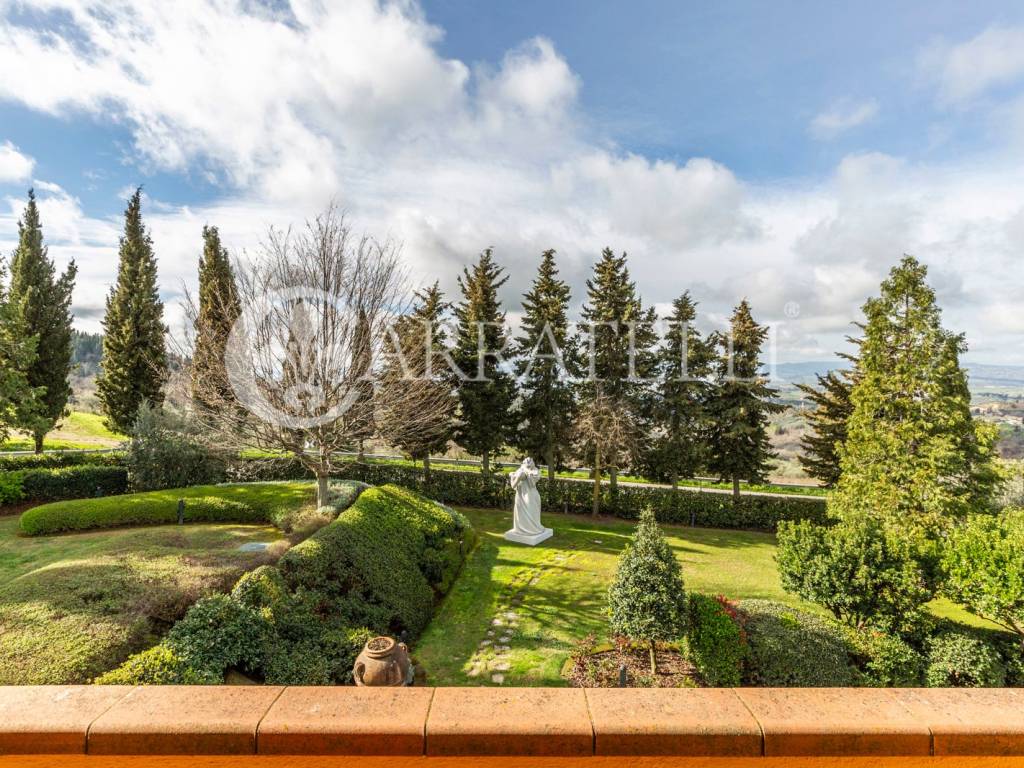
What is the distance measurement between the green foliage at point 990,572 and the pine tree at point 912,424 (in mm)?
4515

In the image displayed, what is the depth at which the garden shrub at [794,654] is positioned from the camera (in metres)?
6.77

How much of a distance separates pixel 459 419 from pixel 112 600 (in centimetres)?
1400

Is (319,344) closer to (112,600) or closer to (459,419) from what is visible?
(112,600)

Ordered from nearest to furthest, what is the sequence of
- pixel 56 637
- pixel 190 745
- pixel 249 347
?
pixel 190 745 → pixel 56 637 → pixel 249 347

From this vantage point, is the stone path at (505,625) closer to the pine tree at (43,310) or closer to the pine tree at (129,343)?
the pine tree at (129,343)

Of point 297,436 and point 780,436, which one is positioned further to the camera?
point 780,436

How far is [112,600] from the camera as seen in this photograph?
6684 mm

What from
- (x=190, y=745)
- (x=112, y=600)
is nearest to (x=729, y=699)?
(x=190, y=745)

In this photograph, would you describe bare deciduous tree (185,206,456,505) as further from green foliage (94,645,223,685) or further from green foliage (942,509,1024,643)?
green foliage (942,509,1024,643)

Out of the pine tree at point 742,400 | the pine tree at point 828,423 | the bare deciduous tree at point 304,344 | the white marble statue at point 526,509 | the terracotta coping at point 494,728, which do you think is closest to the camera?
the terracotta coping at point 494,728

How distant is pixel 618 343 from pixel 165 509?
15.5m

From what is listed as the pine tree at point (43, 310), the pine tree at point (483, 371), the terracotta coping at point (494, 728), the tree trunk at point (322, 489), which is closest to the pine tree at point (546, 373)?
the pine tree at point (483, 371)

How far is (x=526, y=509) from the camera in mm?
15070

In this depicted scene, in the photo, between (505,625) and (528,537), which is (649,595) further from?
(528,537)
